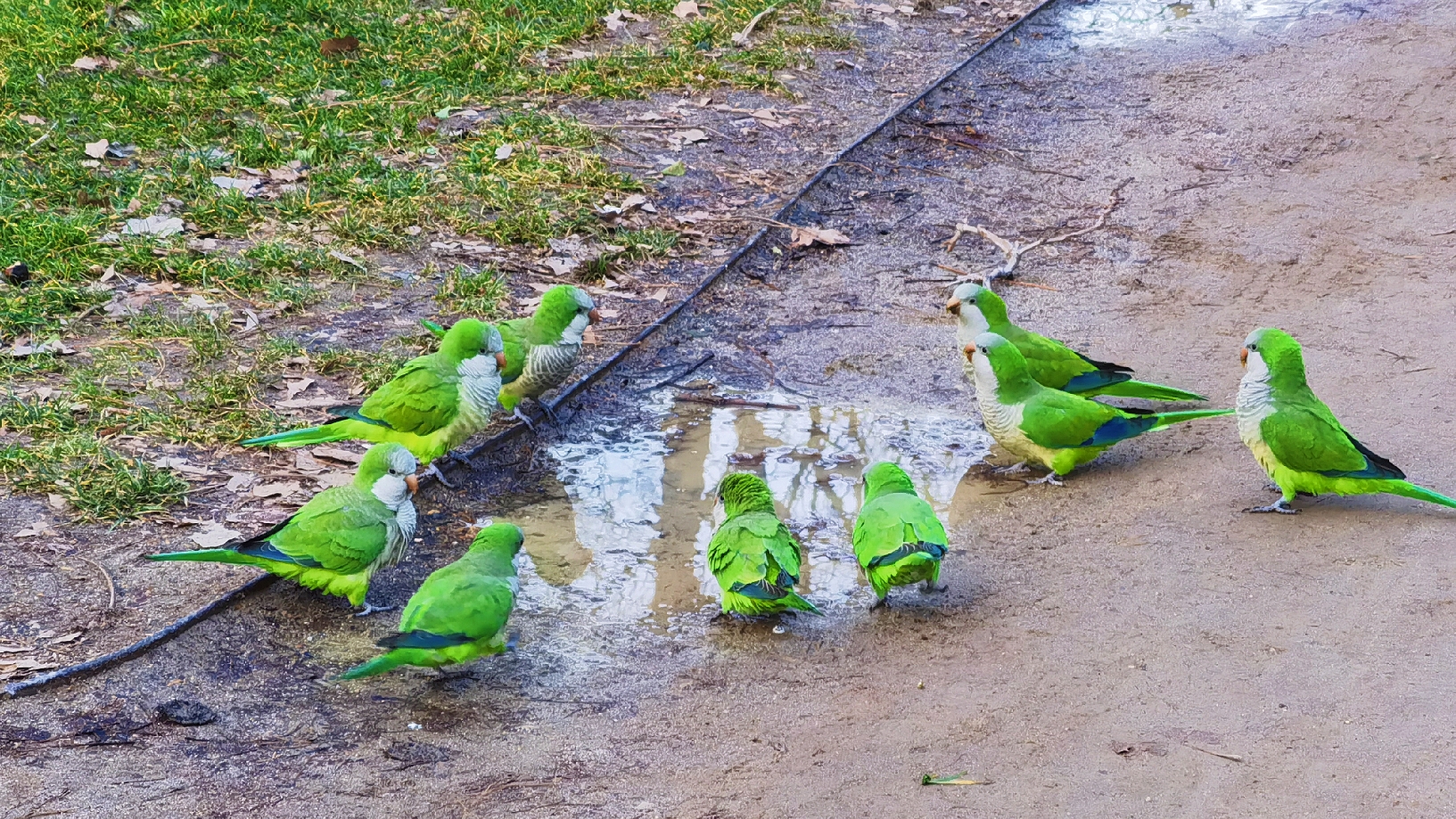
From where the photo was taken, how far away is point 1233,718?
391cm

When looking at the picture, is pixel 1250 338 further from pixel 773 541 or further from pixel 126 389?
pixel 126 389

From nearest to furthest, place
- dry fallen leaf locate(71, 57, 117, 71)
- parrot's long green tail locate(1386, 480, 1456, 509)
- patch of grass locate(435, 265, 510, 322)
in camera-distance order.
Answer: parrot's long green tail locate(1386, 480, 1456, 509), patch of grass locate(435, 265, 510, 322), dry fallen leaf locate(71, 57, 117, 71)

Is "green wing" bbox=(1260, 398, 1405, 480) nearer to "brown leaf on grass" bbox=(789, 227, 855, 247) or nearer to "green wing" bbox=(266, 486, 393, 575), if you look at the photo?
"brown leaf on grass" bbox=(789, 227, 855, 247)

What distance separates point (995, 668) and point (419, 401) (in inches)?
104

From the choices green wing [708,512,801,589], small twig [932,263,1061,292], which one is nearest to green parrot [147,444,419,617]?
green wing [708,512,801,589]

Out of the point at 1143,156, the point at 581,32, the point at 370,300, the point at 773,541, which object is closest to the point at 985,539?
the point at 773,541

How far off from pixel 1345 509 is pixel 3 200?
7507 mm

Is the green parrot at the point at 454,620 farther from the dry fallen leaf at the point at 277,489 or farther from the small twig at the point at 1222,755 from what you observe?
the small twig at the point at 1222,755

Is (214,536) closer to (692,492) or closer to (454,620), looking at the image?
(454,620)

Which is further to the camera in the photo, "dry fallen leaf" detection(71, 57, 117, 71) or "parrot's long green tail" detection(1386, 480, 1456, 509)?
"dry fallen leaf" detection(71, 57, 117, 71)

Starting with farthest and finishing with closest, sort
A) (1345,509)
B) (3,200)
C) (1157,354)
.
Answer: (3,200) → (1157,354) → (1345,509)

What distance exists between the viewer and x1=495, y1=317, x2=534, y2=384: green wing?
228 inches

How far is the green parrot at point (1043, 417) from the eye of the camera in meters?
5.50

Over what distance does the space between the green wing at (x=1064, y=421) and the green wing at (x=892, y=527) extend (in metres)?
1.01
